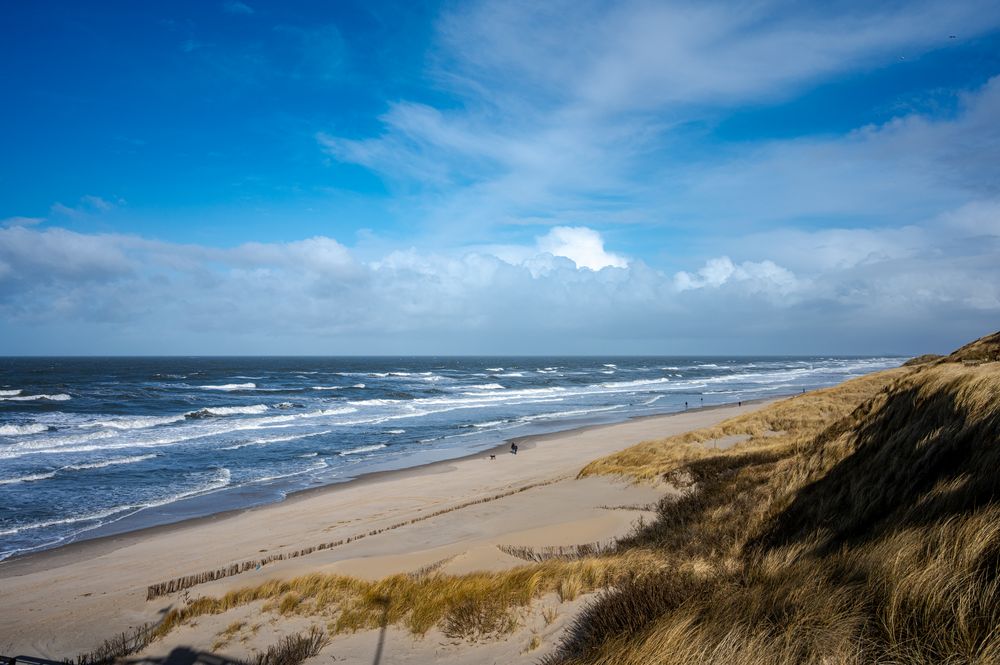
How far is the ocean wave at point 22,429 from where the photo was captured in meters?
33.8

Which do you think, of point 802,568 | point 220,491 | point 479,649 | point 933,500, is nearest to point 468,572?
point 479,649

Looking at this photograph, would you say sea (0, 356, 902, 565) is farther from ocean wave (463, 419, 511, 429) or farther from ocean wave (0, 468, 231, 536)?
ocean wave (463, 419, 511, 429)

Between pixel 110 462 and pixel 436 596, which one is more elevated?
pixel 436 596

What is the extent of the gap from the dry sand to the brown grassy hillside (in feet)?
5.17

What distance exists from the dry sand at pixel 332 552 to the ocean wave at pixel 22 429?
80.7 ft

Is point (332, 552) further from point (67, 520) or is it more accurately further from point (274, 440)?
point (274, 440)

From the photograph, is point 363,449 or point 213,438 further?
point 213,438

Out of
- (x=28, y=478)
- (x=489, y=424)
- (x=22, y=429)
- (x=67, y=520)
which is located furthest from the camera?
(x=489, y=424)

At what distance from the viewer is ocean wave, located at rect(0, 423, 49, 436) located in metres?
33.8

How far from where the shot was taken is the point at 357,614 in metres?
7.45

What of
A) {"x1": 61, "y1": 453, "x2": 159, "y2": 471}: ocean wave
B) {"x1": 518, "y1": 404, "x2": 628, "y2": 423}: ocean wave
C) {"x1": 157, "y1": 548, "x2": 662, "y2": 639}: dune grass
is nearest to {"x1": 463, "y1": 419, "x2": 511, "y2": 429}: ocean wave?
{"x1": 518, "y1": 404, "x2": 628, "y2": 423}: ocean wave

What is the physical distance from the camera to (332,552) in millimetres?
12078

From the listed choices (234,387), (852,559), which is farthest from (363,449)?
(234,387)

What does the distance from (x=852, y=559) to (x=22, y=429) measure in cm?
4428
